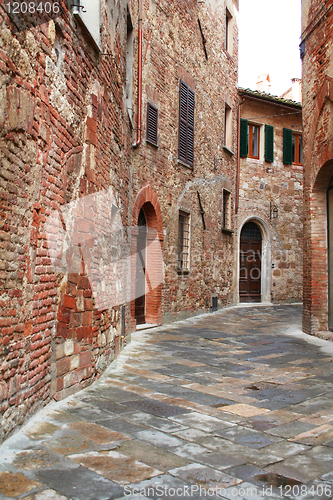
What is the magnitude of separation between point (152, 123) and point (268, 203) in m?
7.86

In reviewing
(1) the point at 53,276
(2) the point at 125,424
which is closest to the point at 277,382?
(2) the point at 125,424

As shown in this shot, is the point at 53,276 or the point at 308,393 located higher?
the point at 53,276

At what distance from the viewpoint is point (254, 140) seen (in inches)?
626

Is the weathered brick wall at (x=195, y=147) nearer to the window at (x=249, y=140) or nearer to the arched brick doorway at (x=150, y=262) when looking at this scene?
the arched brick doorway at (x=150, y=262)

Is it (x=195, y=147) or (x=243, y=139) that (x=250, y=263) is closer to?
(x=243, y=139)

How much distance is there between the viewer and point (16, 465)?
2521 mm

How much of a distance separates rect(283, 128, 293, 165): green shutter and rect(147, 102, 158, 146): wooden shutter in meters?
8.21

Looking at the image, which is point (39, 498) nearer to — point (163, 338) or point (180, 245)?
point (163, 338)

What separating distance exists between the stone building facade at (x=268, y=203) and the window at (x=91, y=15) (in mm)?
10652

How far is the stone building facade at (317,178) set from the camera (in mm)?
7781

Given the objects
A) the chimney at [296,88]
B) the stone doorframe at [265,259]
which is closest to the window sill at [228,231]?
→ the stone doorframe at [265,259]

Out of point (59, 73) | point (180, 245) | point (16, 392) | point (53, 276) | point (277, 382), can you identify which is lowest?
point (277, 382)

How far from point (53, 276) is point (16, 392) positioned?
103 cm

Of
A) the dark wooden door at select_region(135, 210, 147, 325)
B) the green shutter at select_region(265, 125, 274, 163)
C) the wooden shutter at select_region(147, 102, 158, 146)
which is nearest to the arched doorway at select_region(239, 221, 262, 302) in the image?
the green shutter at select_region(265, 125, 274, 163)
